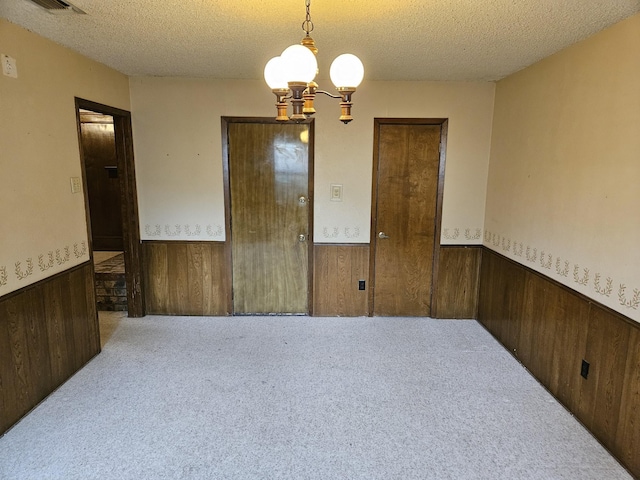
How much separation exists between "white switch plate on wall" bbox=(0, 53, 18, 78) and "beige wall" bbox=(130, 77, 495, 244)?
146cm

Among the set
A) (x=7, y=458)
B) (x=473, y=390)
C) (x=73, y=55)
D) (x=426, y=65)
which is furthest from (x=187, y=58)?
(x=473, y=390)

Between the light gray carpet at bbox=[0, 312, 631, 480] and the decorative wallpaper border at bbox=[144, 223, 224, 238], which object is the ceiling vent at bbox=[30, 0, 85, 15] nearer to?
the decorative wallpaper border at bbox=[144, 223, 224, 238]

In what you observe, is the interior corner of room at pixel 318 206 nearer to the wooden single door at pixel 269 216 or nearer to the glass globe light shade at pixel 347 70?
→ the wooden single door at pixel 269 216

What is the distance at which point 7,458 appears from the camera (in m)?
2.05

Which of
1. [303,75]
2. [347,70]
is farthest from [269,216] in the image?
[303,75]

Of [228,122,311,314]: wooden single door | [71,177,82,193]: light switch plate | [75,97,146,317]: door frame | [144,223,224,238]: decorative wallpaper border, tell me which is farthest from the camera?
[144,223,224,238]: decorative wallpaper border

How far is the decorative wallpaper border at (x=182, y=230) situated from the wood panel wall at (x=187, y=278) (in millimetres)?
91

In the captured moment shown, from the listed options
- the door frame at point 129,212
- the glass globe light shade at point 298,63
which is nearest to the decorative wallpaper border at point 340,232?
the door frame at point 129,212

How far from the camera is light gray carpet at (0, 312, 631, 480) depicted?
2021 millimetres

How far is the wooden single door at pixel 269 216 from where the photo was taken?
3855 millimetres

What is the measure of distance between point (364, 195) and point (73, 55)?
104 inches

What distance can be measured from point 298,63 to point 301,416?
200cm

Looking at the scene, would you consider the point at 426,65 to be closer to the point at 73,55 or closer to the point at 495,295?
the point at 495,295

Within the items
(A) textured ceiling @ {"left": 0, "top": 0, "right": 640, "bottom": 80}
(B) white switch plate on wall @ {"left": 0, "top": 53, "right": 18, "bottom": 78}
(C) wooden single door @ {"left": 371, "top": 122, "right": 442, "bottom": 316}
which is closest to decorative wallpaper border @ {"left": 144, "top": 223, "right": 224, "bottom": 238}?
(A) textured ceiling @ {"left": 0, "top": 0, "right": 640, "bottom": 80}
